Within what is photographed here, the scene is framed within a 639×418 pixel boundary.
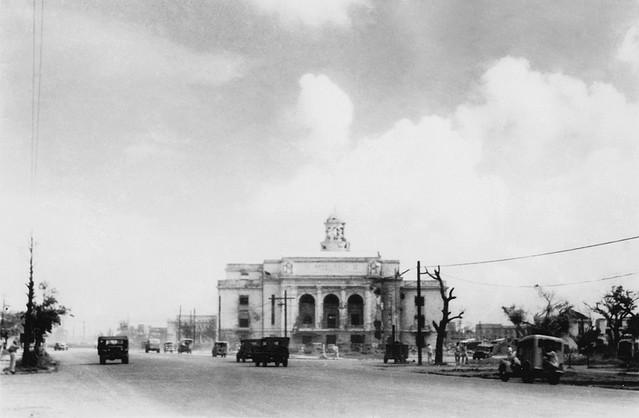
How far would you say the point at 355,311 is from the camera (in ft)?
315

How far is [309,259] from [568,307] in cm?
3728

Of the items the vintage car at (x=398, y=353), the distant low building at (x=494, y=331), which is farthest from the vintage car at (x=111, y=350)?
the distant low building at (x=494, y=331)

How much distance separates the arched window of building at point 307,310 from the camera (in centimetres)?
9544

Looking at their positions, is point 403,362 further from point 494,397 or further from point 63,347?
point 63,347

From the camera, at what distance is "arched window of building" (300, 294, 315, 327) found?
9544 cm

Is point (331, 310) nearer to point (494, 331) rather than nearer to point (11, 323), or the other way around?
point (11, 323)

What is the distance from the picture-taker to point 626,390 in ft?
73.6

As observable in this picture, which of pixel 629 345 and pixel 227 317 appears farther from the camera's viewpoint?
pixel 227 317

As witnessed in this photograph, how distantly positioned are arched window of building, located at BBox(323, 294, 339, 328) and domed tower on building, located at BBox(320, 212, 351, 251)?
877cm

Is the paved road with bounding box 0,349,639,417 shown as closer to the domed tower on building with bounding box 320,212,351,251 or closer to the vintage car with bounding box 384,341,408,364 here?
the vintage car with bounding box 384,341,408,364

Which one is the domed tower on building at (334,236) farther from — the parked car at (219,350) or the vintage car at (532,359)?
the vintage car at (532,359)

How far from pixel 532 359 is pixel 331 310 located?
2708 inches

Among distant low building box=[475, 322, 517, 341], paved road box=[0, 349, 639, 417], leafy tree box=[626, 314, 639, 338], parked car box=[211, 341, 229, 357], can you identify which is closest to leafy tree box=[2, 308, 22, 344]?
parked car box=[211, 341, 229, 357]

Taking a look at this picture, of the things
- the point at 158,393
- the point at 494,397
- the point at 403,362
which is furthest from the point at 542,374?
the point at 403,362
